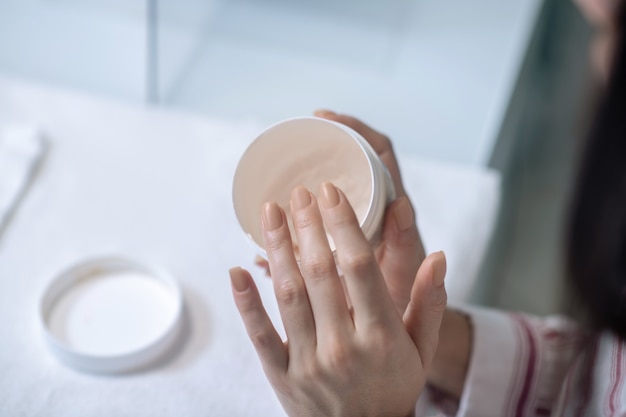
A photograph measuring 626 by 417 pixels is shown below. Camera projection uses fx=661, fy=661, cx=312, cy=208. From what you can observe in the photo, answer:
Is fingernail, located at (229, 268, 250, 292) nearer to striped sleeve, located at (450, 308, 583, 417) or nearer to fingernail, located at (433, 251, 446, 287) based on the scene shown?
fingernail, located at (433, 251, 446, 287)

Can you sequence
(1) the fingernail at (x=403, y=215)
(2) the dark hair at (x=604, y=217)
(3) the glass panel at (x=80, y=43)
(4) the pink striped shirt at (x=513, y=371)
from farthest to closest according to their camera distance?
(3) the glass panel at (x=80, y=43), (4) the pink striped shirt at (x=513, y=371), (1) the fingernail at (x=403, y=215), (2) the dark hair at (x=604, y=217)

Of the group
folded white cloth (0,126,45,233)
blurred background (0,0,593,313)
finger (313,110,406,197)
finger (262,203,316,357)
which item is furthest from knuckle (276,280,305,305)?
blurred background (0,0,593,313)

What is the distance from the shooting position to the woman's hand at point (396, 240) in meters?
0.42

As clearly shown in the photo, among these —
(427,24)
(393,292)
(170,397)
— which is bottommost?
(170,397)

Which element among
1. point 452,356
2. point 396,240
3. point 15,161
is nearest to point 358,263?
point 396,240

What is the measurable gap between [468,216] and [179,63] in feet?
1.42

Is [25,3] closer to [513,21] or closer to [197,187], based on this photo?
[197,187]

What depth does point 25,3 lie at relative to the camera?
793mm

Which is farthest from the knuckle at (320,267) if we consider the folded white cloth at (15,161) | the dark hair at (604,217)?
the folded white cloth at (15,161)

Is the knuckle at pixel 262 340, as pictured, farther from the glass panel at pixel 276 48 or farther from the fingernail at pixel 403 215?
the glass panel at pixel 276 48

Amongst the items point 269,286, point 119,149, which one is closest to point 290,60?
point 119,149

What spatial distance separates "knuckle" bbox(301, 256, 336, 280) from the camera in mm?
347

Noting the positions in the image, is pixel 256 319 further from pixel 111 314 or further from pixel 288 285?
pixel 111 314

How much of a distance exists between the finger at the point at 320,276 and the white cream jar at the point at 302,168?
53 mm
